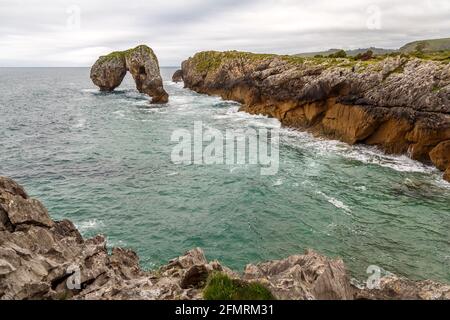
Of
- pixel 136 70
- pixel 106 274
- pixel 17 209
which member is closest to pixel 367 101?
pixel 106 274

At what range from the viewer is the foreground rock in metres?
13.5

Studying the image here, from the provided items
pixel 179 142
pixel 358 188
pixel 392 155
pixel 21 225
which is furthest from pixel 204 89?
pixel 21 225

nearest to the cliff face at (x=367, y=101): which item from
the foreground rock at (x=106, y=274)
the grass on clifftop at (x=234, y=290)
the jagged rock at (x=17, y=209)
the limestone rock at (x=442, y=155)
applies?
the limestone rock at (x=442, y=155)

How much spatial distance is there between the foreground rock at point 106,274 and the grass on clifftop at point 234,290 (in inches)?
20.5

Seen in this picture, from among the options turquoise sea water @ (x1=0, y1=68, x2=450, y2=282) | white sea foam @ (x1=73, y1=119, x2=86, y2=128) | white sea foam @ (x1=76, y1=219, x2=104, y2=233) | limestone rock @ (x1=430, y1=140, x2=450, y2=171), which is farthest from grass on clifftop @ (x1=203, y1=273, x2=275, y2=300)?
white sea foam @ (x1=73, y1=119, x2=86, y2=128)

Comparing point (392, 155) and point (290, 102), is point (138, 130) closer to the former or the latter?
point (290, 102)

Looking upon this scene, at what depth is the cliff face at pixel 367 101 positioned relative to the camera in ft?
144

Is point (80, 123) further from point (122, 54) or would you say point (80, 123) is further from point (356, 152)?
point (356, 152)

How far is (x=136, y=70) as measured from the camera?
112 m

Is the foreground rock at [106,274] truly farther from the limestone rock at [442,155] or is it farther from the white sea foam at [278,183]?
the limestone rock at [442,155]

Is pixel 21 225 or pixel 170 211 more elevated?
pixel 21 225

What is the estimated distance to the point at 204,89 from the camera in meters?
125

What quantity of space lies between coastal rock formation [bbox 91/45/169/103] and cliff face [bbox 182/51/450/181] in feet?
111
